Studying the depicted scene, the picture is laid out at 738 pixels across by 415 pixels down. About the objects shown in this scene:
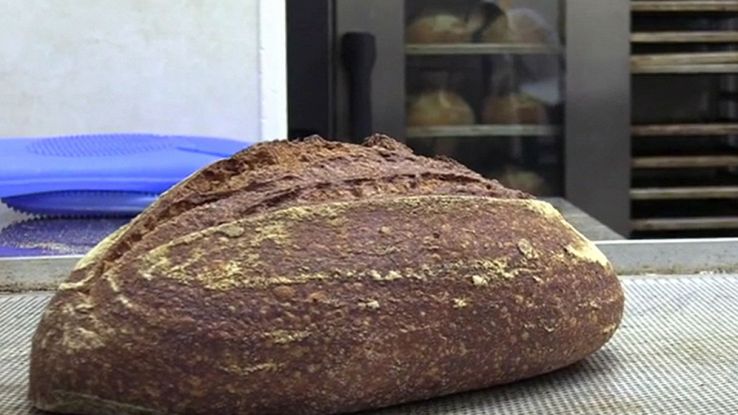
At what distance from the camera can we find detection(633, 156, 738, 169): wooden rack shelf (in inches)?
88.5

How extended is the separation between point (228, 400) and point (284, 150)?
0.23 m

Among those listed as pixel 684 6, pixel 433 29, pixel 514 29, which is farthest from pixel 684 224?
pixel 433 29

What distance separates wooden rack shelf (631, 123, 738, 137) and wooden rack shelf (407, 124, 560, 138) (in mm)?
185

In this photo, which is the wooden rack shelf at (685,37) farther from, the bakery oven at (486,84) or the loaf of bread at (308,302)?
the loaf of bread at (308,302)

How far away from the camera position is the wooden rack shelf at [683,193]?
7.44 ft

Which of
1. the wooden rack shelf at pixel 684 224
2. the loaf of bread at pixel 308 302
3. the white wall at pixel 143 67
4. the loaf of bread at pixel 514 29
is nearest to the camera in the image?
the loaf of bread at pixel 308 302

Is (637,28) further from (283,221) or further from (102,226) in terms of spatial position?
(283,221)

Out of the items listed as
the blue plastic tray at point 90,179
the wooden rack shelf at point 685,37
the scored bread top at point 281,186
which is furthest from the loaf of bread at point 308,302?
the wooden rack shelf at point 685,37

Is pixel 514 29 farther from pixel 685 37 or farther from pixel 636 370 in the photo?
pixel 636 370

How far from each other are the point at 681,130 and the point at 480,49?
462 mm

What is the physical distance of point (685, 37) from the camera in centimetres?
224

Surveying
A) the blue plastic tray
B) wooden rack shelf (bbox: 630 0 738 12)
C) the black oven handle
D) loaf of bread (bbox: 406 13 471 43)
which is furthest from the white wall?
Result: wooden rack shelf (bbox: 630 0 738 12)

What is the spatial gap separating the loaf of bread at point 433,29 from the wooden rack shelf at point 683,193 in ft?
1.69

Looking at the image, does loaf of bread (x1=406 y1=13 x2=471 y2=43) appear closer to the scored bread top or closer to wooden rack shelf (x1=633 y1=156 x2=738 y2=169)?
wooden rack shelf (x1=633 y1=156 x2=738 y2=169)
